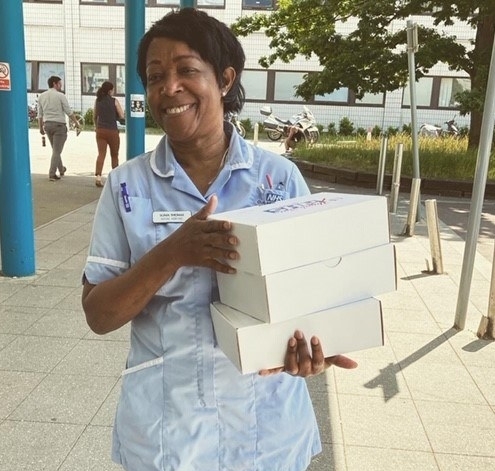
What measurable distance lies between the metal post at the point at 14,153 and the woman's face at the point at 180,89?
4.11 meters

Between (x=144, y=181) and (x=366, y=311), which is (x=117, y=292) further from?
(x=366, y=311)

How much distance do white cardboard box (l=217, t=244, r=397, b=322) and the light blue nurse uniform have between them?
0.13 metres

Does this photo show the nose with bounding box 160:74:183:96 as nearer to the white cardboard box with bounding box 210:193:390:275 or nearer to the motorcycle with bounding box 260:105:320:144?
the white cardboard box with bounding box 210:193:390:275

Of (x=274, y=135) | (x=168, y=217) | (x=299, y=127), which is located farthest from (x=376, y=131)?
(x=168, y=217)

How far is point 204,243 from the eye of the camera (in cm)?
118

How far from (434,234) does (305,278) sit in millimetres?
4826

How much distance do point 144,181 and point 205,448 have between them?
65 cm

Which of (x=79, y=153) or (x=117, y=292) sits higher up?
(x=117, y=292)

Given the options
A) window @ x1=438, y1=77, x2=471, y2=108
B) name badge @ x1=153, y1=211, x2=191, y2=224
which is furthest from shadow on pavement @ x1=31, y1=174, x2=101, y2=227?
window @ x1=438, y1=77, x2=471, y2=108

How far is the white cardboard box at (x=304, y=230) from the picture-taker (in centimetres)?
115

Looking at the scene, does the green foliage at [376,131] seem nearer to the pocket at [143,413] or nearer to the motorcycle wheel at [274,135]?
the motorcycle wheel at [274,135]

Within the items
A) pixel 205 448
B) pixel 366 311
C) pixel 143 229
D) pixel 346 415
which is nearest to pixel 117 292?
pixel 143 229

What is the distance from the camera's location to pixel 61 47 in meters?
26.9

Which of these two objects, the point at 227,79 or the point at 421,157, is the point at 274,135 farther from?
the point at 227,79
